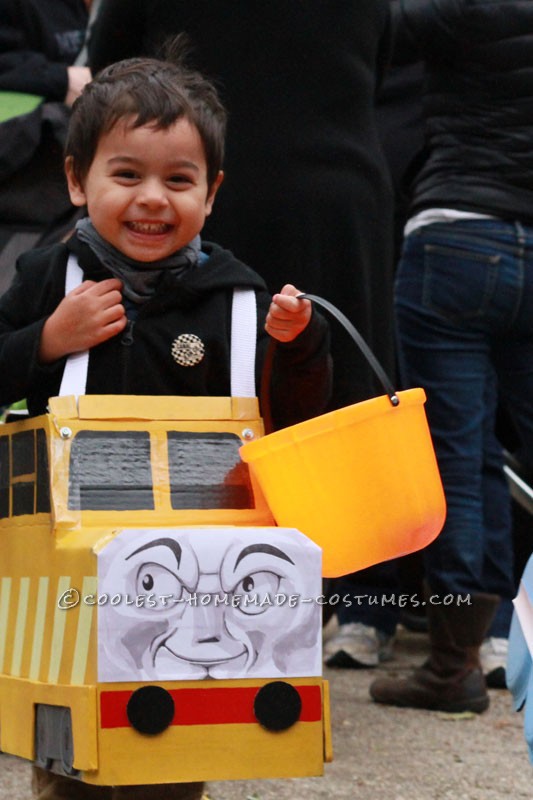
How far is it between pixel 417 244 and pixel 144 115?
4.47 ft

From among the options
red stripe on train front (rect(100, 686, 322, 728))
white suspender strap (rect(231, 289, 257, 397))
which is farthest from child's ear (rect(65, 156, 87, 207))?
red stripe on train front (rect(100, 686, 322, 728))

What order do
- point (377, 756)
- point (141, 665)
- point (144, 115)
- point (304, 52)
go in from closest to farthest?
point (141, 665) < point (144, 115) < point (377, 756) < point (304, 52)

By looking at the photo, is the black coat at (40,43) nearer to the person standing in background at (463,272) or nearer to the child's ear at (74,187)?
the child's ear at (74,187)

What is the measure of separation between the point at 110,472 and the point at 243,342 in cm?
44

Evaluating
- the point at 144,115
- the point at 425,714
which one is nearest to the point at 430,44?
the point at 144,115

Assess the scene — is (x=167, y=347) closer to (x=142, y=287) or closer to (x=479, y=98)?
(x=142, y=287)

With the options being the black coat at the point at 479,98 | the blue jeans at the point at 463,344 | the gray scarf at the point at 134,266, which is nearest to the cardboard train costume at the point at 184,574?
the gray scarf at the point at 134,266

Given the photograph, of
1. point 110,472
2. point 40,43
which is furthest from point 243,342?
point 40,43

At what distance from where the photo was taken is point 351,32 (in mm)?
3564

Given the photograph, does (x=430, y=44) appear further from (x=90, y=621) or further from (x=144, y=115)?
(x=90, y=621)

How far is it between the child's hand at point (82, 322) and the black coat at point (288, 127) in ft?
3.12

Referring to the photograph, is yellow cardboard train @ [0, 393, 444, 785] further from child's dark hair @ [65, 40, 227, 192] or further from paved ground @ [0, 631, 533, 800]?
paved ground @ [0, 631, 533, 800]

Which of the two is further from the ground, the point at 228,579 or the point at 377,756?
the point at 228,579

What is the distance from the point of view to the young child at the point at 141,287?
255 cm
